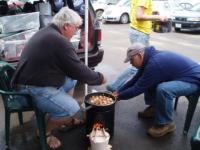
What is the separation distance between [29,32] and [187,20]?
869 centimetres

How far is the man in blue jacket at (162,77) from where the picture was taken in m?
3.53

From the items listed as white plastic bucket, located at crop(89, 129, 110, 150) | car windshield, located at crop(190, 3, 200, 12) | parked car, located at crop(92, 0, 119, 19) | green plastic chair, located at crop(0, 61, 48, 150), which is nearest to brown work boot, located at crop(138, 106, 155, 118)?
white plastic bucket, located at crop(89, 129, 110, 150)

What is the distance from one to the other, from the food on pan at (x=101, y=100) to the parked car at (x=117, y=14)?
11823 mm

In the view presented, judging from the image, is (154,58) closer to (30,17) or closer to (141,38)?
(141,38)

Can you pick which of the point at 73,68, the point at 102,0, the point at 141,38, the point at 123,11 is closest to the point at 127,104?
the point at 141,38

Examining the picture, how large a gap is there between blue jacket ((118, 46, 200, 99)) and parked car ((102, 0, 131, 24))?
456 inches

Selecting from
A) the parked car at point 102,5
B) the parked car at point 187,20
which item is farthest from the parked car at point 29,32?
the parked car at point 102,5

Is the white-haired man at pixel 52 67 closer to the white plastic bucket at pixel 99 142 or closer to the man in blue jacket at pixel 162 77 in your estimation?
the white plastic bucket at pixel 99 142

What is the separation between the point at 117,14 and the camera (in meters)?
14.9

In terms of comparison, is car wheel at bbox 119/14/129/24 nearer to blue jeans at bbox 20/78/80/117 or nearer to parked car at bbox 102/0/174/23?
parked car at bbox 102/0/174/23

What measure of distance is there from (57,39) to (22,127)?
1471mm

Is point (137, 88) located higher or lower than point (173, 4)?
lower

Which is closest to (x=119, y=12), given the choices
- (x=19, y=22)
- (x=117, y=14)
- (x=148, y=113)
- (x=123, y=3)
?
(x=117, y=14)

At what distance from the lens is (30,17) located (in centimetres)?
499
